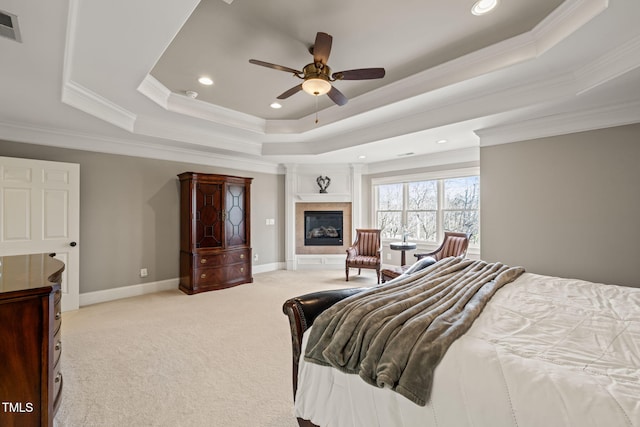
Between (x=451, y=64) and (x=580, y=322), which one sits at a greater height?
(x=451, y=64)

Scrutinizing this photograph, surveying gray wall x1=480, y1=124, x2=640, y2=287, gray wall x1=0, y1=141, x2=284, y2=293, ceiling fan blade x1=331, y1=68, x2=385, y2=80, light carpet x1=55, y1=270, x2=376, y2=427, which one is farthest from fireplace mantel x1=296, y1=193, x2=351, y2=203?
ceiling fan blade x1=331, y1=68, x2=385, y2=80

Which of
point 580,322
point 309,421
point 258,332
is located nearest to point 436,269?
point 580,322

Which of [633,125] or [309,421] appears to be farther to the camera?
[633,125]

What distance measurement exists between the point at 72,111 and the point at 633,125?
6143 mm

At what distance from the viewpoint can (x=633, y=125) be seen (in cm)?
305

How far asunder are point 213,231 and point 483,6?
4587 mm

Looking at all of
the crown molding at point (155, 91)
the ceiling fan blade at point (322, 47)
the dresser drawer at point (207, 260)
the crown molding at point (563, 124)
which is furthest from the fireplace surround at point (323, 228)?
the ceiling fan blade at point (322, 47)

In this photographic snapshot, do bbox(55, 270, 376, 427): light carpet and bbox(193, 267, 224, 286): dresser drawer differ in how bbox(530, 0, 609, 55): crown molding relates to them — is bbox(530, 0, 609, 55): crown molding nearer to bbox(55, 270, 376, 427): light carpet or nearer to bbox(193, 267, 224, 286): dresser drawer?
bbox(55, 270, 376, 427): light carpet

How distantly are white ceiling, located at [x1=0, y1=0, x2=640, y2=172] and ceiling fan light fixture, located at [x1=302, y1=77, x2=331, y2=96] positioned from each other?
36 cm

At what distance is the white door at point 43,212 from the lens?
3.43 meters

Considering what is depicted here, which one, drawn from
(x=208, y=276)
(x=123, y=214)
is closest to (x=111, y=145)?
(x=123, y=214)

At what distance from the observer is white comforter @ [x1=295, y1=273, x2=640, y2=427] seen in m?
0.94

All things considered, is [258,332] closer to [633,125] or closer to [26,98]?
[26,98]

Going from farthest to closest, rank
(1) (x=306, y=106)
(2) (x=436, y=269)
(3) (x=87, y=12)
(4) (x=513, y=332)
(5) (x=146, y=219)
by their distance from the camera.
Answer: (5) (x=146, y=219)
(1) (x=306, y=106)
(2) (x=436, y=269)
(3) (x=87, y=12)
(4) (x=513, y=332)
